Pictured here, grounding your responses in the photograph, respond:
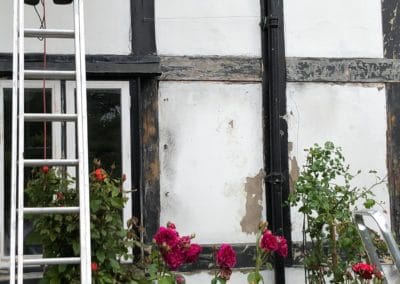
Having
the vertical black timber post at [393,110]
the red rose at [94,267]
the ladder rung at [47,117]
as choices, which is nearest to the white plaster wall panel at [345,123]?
the vertical black timber post at [393,110]

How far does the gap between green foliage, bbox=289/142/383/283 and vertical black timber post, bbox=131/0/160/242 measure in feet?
3.53

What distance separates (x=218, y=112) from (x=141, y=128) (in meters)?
0.65

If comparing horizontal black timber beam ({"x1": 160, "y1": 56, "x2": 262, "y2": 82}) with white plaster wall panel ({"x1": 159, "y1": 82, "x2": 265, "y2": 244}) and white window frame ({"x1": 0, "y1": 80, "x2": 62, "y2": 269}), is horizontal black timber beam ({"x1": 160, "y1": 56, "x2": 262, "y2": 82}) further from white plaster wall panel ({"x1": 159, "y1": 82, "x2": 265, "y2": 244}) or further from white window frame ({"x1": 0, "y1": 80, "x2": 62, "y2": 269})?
white window frame ({"x1": 0, "y1": 80, "x2": 62, "y2": 269})

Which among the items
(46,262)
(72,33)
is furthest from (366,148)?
(46,262)

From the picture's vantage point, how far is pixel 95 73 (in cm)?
540

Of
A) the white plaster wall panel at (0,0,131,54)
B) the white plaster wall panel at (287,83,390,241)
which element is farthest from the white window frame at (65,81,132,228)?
the white plaster wall panel at (287,83,390,241)

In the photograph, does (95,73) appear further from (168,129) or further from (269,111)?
(269,111)

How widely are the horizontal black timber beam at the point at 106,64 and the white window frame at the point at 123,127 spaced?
0.07 metres

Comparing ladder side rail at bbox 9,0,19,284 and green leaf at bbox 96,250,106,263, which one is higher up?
ladder side rail at bbox 9,0,19,284

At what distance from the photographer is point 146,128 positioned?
217 inches

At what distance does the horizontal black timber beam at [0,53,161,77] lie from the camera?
17.6ft

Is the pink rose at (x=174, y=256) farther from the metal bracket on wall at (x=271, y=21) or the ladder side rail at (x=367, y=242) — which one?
the metal bracket on wall at (x=271, y=21)

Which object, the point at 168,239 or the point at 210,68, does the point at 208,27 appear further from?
the point at 168,239

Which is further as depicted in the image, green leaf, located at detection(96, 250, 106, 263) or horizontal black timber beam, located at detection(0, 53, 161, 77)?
horizontal black timber beam, located at detection(0, 53, 161, 77)
